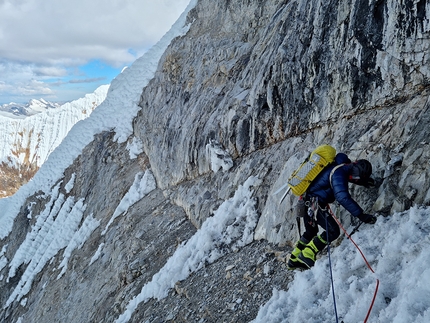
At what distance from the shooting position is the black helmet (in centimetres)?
570

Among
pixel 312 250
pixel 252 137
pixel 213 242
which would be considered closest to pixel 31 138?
pixel 252 137

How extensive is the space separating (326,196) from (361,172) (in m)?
0.80

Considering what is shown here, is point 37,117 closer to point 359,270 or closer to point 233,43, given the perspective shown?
point 233,43

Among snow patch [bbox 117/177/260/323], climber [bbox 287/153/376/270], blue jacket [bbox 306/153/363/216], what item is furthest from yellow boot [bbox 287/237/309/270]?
snow patch [bbox 117/177/260/323]

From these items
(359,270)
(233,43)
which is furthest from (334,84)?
(233,43)

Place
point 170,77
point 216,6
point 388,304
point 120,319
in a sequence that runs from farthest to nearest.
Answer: point 170,77
point 216,6
point 120,319
point 388,304

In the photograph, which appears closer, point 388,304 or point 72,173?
point 388,304

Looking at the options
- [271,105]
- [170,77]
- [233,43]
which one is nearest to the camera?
[271,105]

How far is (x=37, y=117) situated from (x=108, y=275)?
649 feet

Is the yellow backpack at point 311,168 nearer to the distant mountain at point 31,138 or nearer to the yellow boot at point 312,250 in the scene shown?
Answer: the yellow boot at point 312,250

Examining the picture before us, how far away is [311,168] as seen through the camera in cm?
595

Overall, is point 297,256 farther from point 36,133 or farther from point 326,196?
point 36,133

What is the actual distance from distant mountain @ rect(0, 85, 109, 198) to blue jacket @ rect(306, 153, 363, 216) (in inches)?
6174

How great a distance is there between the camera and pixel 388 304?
4141 mm
